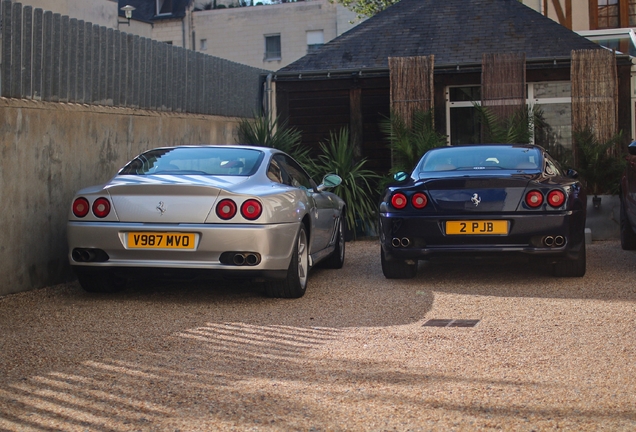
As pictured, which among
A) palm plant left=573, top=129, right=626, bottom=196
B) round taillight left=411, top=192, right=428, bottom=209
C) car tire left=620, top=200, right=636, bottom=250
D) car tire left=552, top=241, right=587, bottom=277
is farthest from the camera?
palm plant left=573, top=129, right=626, bottom=196

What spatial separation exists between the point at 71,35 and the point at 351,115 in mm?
8295

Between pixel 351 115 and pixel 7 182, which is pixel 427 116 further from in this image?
pixel 7 182

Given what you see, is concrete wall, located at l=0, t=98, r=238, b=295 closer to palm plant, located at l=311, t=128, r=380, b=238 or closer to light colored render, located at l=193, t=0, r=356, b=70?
palm plant, located at l=311, t=128, r=380, b=238

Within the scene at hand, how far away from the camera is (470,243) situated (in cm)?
830

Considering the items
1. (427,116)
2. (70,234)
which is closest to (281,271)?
(70,234)

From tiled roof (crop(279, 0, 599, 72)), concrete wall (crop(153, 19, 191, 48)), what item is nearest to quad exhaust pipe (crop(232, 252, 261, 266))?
tiled roof (crop(279, 0, 599, 72))

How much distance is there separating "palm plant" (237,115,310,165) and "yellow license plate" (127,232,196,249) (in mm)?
7304

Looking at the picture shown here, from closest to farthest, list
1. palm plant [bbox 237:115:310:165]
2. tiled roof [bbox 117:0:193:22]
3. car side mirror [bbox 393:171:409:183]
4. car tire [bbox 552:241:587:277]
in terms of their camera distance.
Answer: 1. car tire [bbox 552:241:587:277]
2. car side mirror [bbox 393:171:409:183]
3. palm plant [bbox 237:115:310:165]
4. tiled roof [bbox 117:0:193:22]

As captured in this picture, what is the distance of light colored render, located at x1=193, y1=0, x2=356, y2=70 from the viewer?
43.2 metres

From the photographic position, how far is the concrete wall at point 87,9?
95.4 feet

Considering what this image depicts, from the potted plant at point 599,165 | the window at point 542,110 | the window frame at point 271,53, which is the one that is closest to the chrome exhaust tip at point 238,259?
the potted plant at point 599,165

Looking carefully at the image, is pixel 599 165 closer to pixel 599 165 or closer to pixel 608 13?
pixel 599 165

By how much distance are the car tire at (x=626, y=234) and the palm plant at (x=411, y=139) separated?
332 cm

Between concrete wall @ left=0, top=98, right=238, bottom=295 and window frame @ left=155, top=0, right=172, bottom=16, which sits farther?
window frame @ left=155, top=0, right=172, bottom=16
